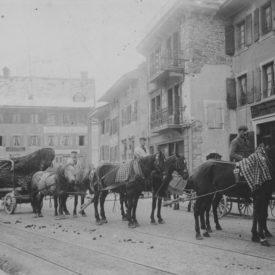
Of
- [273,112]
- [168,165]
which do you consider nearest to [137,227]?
[168,165]

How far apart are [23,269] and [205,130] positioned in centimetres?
1828

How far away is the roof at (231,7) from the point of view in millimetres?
22125

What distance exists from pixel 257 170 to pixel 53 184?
8.18m

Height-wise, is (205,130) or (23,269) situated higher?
(205,130)

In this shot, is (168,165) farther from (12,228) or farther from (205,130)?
(205,130)

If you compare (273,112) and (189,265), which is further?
(273,112)

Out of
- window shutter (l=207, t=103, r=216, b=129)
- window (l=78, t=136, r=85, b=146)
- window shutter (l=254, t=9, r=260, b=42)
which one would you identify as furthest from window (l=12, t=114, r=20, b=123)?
window shutter (l=254, t=9, r=260, b=42)

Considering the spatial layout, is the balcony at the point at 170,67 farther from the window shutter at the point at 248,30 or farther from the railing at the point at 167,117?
the window shutter at the point at 248,30

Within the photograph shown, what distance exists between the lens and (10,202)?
16109 millimetres

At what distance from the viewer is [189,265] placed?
6816mm

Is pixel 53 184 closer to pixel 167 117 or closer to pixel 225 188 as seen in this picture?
pixel 225 188

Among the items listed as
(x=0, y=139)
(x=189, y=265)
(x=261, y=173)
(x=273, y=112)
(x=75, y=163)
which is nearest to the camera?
(x=189, y=265)

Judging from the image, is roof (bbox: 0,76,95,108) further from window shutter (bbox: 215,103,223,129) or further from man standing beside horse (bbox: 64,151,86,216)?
man standing beside horse (bbox: 64,151,86,216)

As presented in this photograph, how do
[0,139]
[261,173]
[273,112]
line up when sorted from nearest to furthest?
[261,173]
[273,112]
[0,139]
